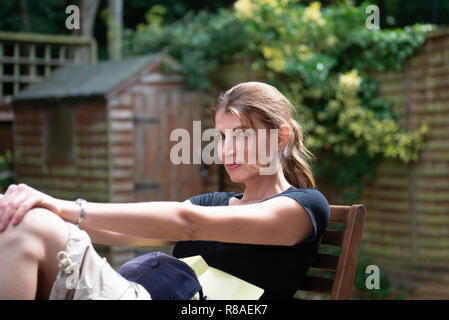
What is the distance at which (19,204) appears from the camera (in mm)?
1359

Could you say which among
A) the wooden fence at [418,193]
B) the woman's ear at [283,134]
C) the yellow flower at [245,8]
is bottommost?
the wooden fence at [418,193]

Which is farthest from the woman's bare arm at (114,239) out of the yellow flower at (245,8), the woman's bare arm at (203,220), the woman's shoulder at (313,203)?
the yellow flower at (245,8)

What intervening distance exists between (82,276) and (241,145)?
78 centimetres

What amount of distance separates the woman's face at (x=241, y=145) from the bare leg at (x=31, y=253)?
74 centimetres

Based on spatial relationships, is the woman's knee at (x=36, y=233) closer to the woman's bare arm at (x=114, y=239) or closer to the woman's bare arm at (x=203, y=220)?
the woman's bare arm at (x=203, y=220)

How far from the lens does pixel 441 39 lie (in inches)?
239

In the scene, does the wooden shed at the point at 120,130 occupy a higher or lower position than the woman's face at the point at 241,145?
lower

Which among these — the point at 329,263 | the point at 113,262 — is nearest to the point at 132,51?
the point at 113,262

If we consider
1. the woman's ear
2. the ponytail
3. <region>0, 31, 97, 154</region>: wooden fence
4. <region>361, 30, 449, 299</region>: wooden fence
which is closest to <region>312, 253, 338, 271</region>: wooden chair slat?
the ponytail

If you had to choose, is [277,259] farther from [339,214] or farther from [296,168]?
[296,168]

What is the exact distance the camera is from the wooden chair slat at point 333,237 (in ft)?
6.46

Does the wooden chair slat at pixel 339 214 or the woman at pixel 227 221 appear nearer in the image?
the woman at pixel 227 221
